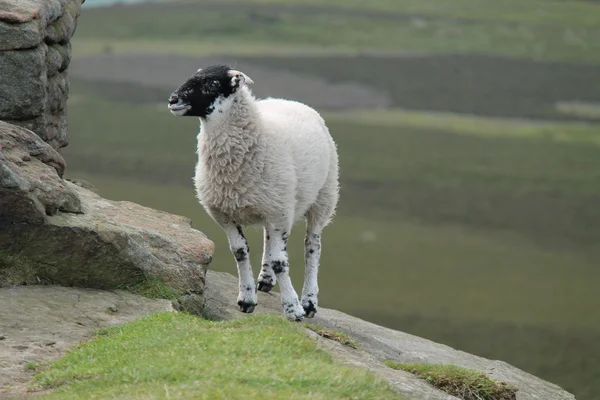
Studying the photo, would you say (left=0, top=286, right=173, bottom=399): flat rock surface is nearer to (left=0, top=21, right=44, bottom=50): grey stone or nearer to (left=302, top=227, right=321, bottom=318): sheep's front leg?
(left=302, top=227, right=321, bottom=318): sheep's front leg

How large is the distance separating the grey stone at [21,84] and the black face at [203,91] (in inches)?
93.6

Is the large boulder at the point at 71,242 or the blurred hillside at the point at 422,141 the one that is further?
the blurred hillside at the point at 422,141

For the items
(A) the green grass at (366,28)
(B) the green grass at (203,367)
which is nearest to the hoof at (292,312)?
(B) the green grass at (203,367)

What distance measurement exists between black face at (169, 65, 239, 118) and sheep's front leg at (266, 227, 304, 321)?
5.55 feet

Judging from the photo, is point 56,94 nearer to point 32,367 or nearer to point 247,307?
point 247,307

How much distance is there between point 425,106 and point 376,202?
54.4 feet

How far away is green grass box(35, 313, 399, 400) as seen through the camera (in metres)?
9.79

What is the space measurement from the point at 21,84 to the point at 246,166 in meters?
3.40

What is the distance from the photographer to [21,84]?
610 inches

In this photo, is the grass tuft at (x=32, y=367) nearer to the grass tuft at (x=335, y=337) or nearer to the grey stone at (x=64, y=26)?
the grass tuft at (x=335, y=337)

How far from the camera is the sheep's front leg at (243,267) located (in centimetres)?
1466

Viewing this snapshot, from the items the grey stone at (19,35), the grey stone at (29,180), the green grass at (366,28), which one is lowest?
the grey stone at (29,180)

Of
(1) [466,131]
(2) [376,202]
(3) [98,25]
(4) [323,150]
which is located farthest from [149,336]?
(3) [98,25]

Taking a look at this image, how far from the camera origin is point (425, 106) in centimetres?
5116
